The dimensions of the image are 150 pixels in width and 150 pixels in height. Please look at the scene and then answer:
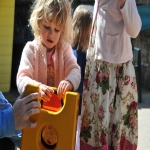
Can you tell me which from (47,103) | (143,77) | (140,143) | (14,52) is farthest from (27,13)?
(47,103)

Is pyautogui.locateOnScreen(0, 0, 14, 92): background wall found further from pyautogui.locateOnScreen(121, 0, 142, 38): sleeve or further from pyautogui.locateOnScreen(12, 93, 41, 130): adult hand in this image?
pyautogui.locateOnScreen(12, 93, 41, 130): adult hand

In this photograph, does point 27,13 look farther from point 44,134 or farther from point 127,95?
point 44,134

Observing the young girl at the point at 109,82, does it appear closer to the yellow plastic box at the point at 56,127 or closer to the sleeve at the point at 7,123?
the yellow plastic box at the point at 56,127

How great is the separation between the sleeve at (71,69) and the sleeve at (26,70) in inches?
9.0

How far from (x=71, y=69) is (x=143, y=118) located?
271 cm

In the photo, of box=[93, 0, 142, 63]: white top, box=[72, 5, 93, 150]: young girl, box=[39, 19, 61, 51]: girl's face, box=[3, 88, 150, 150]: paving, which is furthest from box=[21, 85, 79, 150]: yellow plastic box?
box=[3, 88, 150, 150]: paving

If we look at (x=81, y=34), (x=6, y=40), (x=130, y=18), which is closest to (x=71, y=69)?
(x=130, y=18)

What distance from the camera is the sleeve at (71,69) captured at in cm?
252

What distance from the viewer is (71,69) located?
2629 millimetres

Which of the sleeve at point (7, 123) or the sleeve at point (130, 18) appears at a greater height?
the sleeve at point (130, 18)

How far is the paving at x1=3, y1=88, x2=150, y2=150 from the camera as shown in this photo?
4260 mm

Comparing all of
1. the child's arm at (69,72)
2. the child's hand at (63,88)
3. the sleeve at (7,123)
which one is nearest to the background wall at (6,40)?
the child's arm at (69,72)

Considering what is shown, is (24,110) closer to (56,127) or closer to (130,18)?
(56,127)

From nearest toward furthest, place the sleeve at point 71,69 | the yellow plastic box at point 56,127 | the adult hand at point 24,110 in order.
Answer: the adult hand at point 24,110, the yellow plastic box at point 56,127, the sleeve at point 71,69
